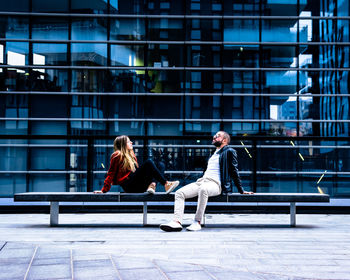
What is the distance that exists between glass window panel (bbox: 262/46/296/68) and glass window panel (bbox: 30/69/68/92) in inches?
266

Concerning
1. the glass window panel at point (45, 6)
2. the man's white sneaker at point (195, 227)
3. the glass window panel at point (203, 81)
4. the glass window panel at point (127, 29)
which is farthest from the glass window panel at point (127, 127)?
the man's white sneaker at point (195, 227)

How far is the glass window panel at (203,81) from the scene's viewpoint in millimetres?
15781

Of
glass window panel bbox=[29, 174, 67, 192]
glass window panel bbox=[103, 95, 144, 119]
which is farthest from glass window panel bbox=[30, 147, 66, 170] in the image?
glass window panel bbox=[103, 95, 144, 119]

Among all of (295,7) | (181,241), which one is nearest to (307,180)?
(181,241)

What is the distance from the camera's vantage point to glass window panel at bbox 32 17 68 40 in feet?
52.6

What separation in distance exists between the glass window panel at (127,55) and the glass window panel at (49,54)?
1.68 m

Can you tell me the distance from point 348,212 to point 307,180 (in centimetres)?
176

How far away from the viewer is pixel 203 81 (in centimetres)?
1580

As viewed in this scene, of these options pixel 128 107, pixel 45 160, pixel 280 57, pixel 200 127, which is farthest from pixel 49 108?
pixel 280 57

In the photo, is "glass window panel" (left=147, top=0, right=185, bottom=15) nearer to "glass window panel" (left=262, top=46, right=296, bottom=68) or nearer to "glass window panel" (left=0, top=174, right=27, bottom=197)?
"glass window panel" (left=262, top=46, right=296, bottom=68)

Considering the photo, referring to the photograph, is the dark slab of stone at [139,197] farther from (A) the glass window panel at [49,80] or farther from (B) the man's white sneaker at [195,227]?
(A) the glass window panel at [49,80]

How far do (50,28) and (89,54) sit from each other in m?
1.60

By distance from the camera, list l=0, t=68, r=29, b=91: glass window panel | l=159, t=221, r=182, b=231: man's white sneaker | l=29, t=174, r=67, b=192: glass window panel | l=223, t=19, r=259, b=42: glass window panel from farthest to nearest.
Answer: l=223, t=19, r=259, b=42: glass window panel < l=0, t=68, r=29, b=91: glass window panel < l=29, t=174, r=67, b=192: glass window panel < l=159, t=221, r=182, b=231: man's white sneaker

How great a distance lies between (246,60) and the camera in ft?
52.3
